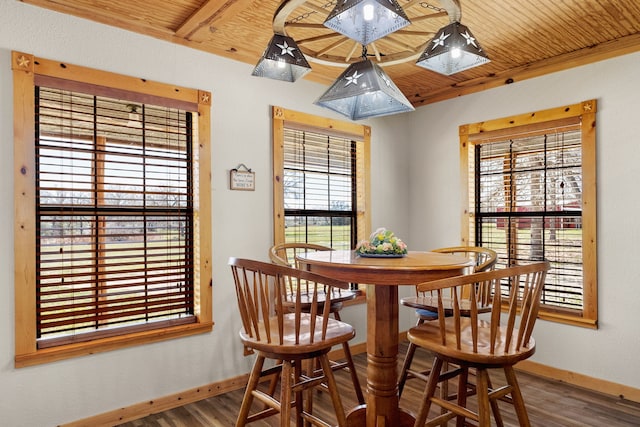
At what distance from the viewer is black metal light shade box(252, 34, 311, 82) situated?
2022mm

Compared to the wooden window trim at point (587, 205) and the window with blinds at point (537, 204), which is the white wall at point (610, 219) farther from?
the window with blinds at point (537, 204)

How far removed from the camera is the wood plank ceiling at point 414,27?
245 centimetres

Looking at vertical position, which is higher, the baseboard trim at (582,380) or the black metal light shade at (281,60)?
the black metal light shade at (281,60)

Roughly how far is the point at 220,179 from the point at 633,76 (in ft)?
9.99

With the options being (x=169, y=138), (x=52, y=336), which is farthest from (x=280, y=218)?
(x=52, y=336)

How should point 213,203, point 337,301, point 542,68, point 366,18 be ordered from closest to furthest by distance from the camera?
point 366,18, point 337,301, point 213,203, point 542,68

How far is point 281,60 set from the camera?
203cm

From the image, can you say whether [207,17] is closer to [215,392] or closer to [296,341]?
[296,341]

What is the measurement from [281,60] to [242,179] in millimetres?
1292

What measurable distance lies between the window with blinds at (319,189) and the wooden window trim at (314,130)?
6cm

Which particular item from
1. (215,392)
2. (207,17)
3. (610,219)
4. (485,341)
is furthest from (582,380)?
(207,17)

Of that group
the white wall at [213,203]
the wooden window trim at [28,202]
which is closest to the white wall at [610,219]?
the white wall at [213,203]

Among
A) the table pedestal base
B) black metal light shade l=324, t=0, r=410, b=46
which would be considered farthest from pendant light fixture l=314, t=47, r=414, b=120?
the table pedestal base

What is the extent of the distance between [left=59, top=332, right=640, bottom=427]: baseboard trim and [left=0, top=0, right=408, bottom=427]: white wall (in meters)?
0.04
